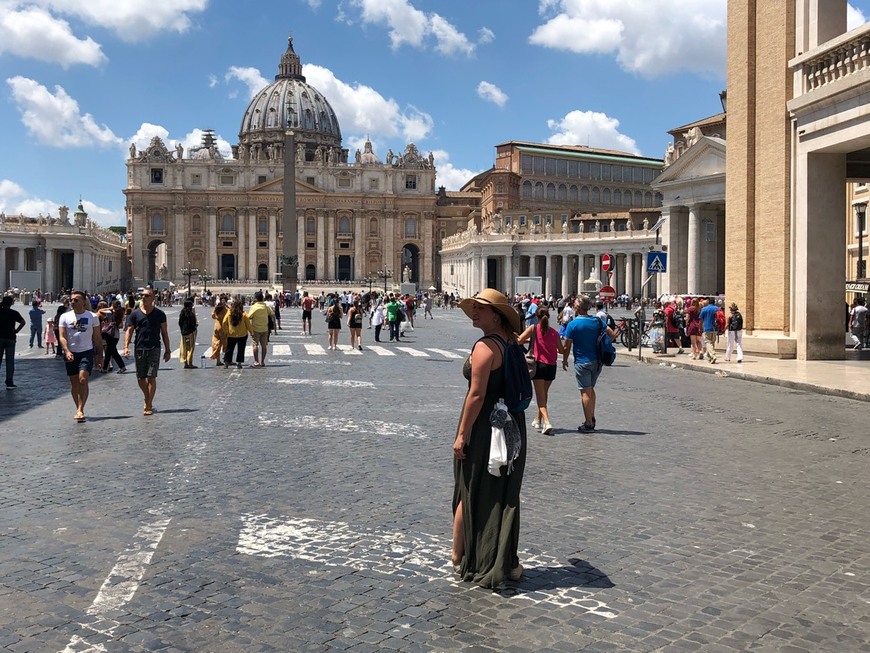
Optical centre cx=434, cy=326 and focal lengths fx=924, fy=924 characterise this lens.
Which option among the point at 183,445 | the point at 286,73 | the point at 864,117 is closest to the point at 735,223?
the point at 864,117

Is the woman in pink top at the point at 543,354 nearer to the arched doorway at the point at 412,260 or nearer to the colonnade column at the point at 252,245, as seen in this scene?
the colonnade column at the point at 252,245

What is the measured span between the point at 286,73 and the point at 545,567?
466 feet

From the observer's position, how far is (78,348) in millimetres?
11133

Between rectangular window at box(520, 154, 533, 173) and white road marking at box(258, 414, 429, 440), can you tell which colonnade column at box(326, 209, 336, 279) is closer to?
rectangular window at box(520, 154, 533, 173)

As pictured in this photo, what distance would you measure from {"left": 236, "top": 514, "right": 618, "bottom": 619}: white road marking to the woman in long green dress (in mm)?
189

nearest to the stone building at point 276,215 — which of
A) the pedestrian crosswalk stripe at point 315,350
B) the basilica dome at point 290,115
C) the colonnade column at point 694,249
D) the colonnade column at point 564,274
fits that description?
the basilica dome at point 290,115

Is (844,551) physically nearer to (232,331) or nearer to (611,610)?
(611,610)

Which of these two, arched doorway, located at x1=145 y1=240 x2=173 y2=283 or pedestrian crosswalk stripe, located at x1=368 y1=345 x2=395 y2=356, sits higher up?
arched doorway, located at x1=145 y1=240 x2=173 y2=283

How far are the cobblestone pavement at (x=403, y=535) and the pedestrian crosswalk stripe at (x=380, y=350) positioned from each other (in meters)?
11.0

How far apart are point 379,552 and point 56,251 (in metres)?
99.8

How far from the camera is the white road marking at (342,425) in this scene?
10.2m

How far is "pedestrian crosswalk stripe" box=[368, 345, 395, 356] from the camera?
2284 cm

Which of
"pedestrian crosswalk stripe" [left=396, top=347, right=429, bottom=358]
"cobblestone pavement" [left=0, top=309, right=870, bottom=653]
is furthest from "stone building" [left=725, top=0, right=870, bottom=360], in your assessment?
"pedestrian crosswalk stripe" [left=396, top=347, right=429, bottom=358]

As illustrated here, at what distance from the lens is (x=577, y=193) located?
10812 centimetres
